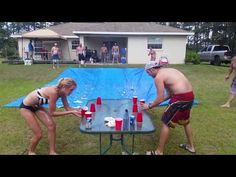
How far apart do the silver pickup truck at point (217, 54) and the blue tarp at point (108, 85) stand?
34.1ft

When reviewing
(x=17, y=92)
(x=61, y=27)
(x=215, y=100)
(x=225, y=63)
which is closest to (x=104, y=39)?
(x=61, y=27)

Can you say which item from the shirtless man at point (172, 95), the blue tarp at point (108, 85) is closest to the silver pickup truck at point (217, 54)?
the blue tarp at point (108, 85)

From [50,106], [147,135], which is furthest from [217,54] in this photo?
[50,106]

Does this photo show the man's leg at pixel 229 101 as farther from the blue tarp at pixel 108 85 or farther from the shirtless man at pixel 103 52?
the shirtless man at pixel 103 52

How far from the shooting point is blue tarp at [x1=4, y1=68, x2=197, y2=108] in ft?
26.6

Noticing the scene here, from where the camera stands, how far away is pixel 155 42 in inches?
846

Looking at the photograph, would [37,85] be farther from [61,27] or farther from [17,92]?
[61,27]

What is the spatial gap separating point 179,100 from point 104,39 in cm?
2009

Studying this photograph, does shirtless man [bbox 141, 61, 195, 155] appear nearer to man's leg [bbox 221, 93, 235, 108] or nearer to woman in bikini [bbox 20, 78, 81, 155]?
woman in bikini [bbox 20, 78, 81, 155]

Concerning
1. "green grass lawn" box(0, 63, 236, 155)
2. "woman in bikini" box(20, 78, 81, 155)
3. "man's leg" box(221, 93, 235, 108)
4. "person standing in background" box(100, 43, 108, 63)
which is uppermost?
"person standing in background" box(100, 43, 108, 63)

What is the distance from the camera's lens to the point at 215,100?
8281 mm

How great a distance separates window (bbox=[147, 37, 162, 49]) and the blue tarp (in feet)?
32.2

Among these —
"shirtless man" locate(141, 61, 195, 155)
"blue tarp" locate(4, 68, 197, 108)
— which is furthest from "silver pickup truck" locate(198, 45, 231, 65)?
"shirtless man" locate(141, 61, 195, 155)

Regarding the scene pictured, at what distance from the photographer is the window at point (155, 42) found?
70.2 feet
